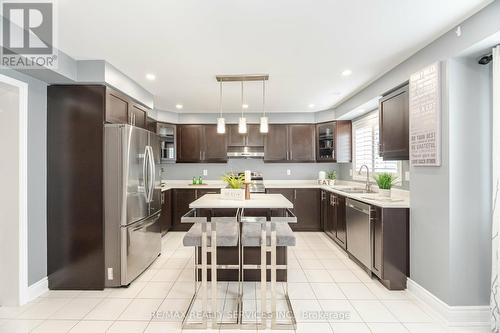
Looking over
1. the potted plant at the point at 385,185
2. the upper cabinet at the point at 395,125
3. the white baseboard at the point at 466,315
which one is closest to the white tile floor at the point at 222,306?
the white baseboard at the point at 466,315

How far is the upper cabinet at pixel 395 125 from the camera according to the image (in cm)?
293

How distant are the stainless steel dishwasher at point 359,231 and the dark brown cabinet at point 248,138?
8.03 ft

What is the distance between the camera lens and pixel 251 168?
19.7 feet

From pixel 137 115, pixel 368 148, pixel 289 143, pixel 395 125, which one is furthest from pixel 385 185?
pixel 137 115

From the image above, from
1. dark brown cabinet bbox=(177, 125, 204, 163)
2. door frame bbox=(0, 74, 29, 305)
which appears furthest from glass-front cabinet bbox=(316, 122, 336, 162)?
door frame bbox=(0, 74, 29, 305)

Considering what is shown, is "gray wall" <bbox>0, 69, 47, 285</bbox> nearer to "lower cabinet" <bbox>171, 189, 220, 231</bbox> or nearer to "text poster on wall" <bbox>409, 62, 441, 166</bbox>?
"lower cabinet" <bbox>171, 189, 220, 231</bbox>

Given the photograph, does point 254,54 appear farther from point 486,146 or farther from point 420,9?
point 486,146

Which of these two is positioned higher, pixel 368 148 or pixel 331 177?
pixel 368 148

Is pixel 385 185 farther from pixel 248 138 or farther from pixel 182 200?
pixel 182 200

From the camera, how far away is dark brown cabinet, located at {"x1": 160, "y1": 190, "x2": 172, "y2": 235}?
16.3 ft

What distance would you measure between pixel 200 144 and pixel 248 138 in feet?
3.47

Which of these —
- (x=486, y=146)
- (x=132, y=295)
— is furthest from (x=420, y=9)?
(x=132, y=295)

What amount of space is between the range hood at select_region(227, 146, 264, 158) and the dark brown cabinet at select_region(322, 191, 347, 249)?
1641 mm

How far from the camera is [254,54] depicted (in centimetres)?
277
